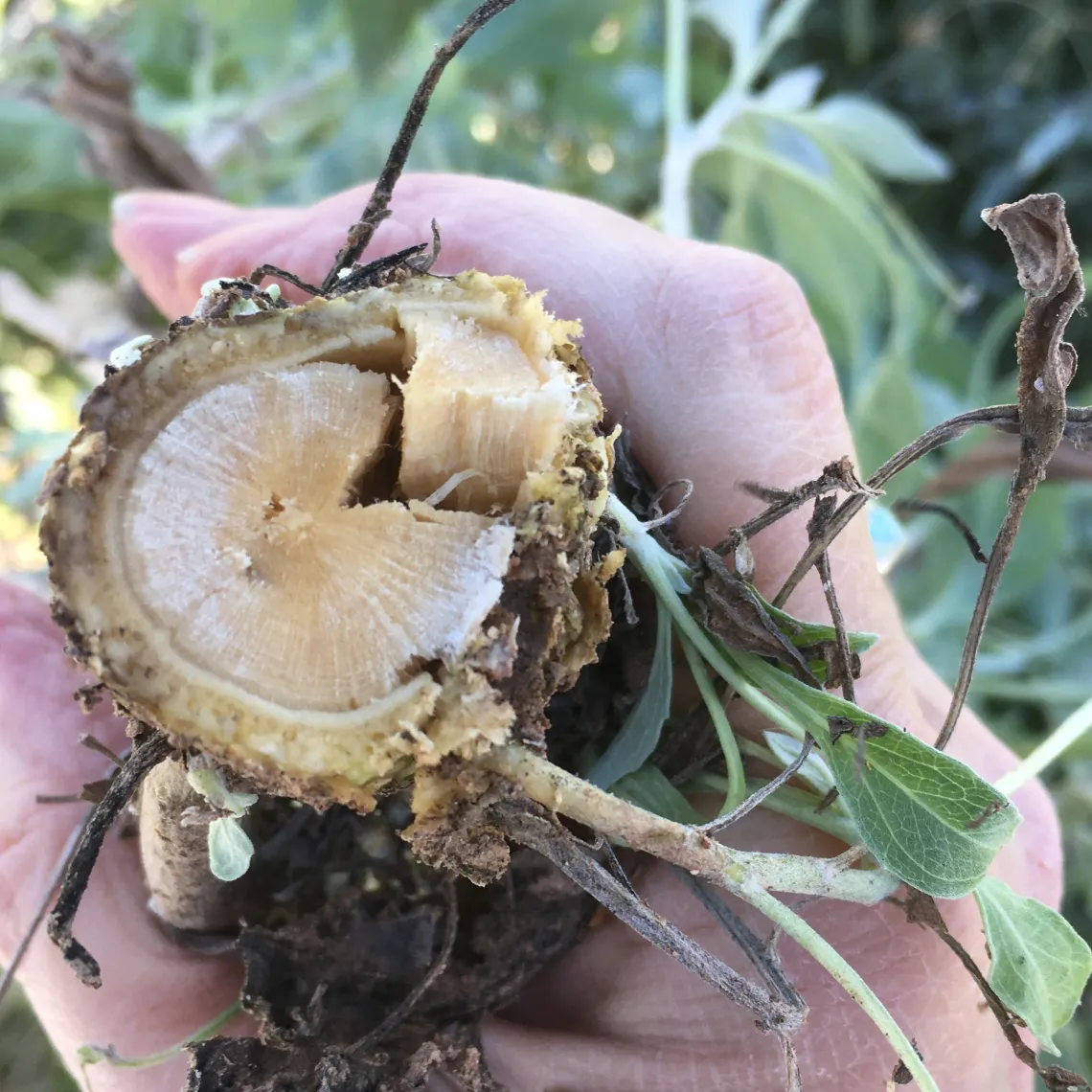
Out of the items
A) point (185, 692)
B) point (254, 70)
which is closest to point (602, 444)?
point (185, 692)

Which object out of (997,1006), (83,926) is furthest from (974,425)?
(83,926)

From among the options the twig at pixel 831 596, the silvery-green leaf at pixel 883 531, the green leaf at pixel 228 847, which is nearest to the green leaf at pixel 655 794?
the twig at pixel 831 596

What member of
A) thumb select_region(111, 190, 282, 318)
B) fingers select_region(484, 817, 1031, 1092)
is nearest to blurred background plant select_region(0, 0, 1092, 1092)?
→ thumb select_region(111, 190, 282, 318)

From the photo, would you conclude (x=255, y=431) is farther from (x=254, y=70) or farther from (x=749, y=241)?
(x=254, y=70)

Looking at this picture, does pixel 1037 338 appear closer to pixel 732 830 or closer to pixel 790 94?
pixel 732 830

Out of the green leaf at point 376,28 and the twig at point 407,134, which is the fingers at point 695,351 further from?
the green leaf at point 376,28

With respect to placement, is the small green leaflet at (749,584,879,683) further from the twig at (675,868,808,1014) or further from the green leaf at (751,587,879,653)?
the twig at (675,868,808,1014)
